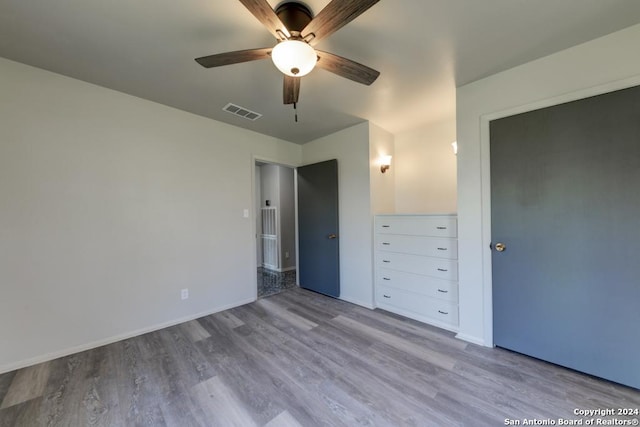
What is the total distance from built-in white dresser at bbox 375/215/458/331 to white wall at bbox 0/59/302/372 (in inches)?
79.6

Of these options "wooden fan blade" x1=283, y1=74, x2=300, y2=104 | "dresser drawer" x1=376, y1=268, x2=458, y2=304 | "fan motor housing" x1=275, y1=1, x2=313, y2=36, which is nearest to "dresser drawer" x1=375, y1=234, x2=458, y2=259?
"dresser drawer" x1=376, y1=268, x2=458, y2=304

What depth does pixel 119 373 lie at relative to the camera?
1.87 metres

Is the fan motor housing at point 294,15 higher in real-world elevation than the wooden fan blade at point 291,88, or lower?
higher

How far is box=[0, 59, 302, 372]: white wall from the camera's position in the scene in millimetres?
1921

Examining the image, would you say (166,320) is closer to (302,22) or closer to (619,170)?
(302,22)

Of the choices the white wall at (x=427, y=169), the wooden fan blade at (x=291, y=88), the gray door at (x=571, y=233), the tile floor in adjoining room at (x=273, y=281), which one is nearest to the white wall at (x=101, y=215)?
the tile floor in adjoining room at (x=273, y=281)

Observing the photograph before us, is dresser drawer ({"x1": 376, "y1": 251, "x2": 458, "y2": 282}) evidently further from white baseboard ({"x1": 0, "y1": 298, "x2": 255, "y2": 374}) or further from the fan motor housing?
the fan motor housing

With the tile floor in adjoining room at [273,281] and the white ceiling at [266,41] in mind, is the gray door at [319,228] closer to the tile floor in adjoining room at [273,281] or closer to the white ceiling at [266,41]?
the tile floor in adjoining room at [273,281]

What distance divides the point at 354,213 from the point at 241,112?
76.2 inches

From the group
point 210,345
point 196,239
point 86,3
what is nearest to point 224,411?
point 210,345

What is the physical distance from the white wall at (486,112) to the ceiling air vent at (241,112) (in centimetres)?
227

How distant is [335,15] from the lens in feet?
3.99

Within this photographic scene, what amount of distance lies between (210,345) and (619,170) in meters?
3.56

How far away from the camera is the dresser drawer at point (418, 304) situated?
2513mm
